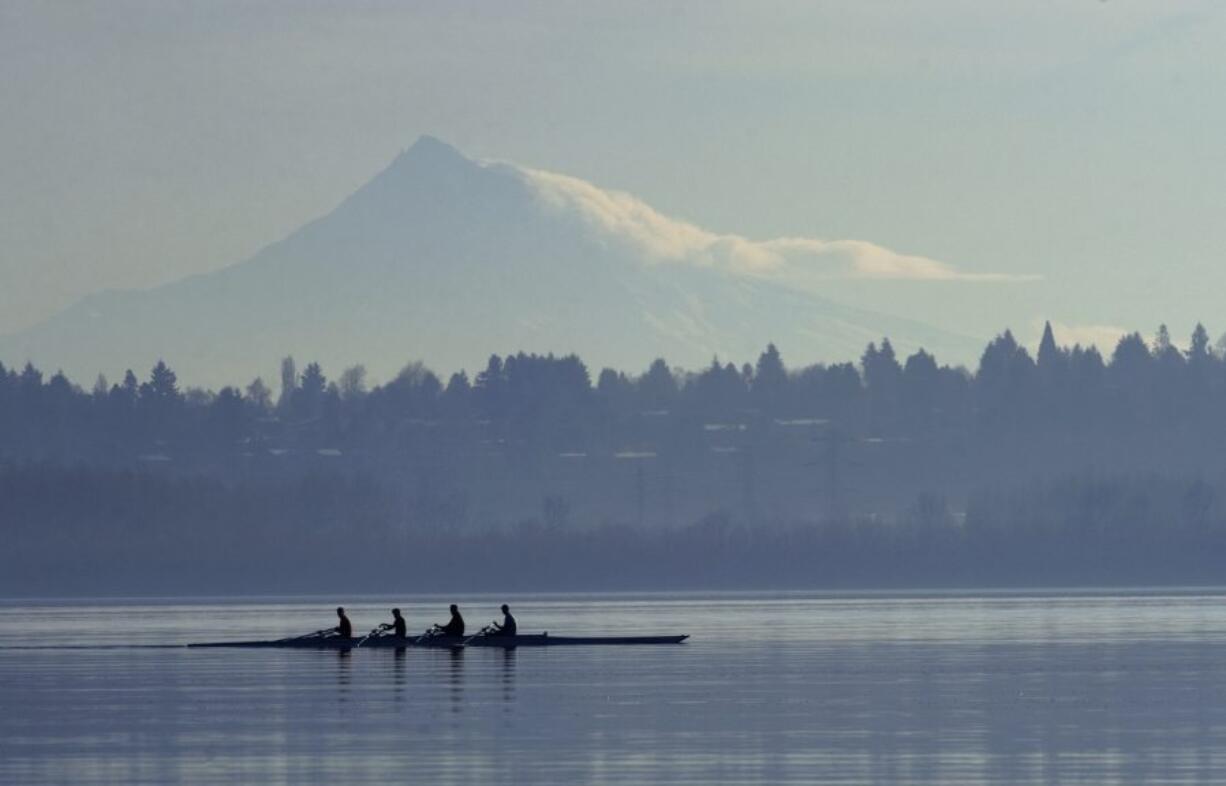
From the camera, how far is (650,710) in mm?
61531

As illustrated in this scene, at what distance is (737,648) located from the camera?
296 ft

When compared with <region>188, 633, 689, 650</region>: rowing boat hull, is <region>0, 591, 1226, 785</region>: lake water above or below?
below

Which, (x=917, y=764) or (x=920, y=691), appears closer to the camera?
(x=917, y=764)

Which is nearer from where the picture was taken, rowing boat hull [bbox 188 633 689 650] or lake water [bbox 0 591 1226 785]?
lake water [bbox 0 591 1226 785]

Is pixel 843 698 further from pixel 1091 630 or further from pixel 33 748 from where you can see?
pixel 1091 630

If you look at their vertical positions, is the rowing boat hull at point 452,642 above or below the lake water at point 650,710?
above

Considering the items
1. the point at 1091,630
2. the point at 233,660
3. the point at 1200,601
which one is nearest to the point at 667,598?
the point at 1200,601

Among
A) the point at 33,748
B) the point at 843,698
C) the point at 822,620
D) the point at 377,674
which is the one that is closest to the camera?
the point at 33,748

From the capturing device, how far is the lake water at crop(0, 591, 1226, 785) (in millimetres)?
49688

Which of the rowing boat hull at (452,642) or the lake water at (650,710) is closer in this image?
the lake water at (650,710)

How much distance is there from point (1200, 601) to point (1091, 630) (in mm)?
49677

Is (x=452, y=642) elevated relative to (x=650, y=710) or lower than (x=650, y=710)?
elevated

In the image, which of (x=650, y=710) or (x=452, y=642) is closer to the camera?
(x=650, y=710)

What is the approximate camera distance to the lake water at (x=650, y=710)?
49.7 m
